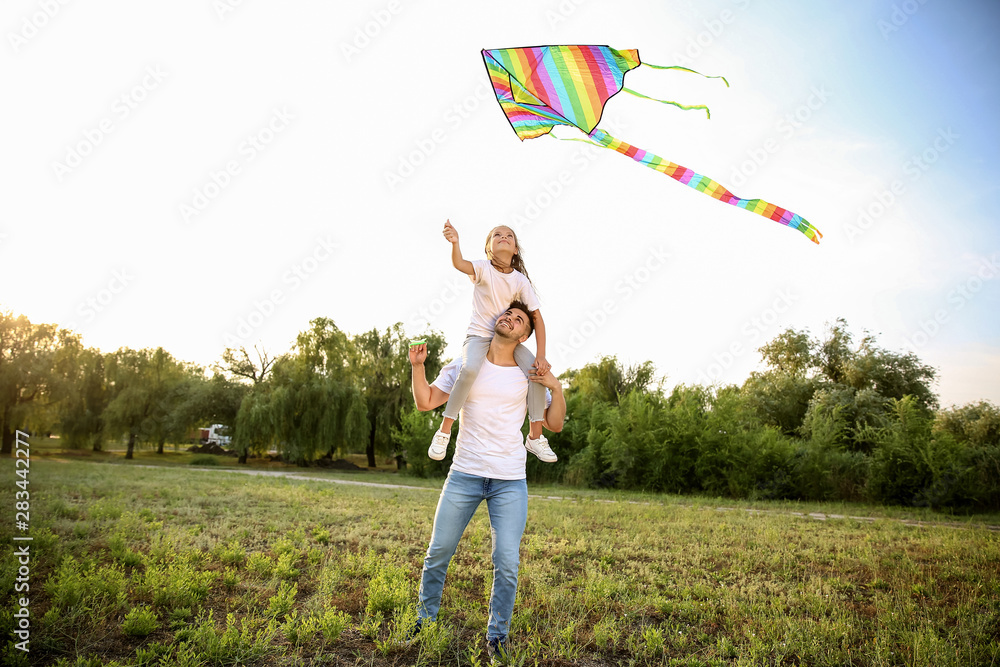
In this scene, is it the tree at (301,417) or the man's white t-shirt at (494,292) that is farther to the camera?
the tree at (301,417)

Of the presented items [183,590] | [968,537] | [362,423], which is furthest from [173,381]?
[968,537]

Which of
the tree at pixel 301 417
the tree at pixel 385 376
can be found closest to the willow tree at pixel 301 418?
the tree at pixel 301 417

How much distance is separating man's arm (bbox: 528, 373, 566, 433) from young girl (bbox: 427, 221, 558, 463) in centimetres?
5

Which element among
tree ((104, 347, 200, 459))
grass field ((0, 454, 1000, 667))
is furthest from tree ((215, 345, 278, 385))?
grass field ((0, 454, 1000, 667))

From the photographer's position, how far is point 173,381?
32.3m

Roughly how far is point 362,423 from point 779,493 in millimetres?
18572

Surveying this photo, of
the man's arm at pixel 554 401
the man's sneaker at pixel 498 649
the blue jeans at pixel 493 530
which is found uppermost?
the man's arm at pixel 554 401

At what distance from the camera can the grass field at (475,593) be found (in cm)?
383

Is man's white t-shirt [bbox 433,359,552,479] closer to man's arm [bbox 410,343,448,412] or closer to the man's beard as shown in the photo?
man's arm [bbox 410,343,448,412]

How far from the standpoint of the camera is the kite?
4137 millimetres

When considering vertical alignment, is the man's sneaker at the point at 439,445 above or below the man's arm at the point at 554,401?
below

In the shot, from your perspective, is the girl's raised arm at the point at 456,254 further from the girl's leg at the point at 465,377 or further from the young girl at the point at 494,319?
the girl's leg at the point at 465,377

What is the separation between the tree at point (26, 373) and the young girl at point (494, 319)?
79.9 feet

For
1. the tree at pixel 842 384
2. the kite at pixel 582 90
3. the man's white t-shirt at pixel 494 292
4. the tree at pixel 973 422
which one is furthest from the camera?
the tree at pixel 842 384
